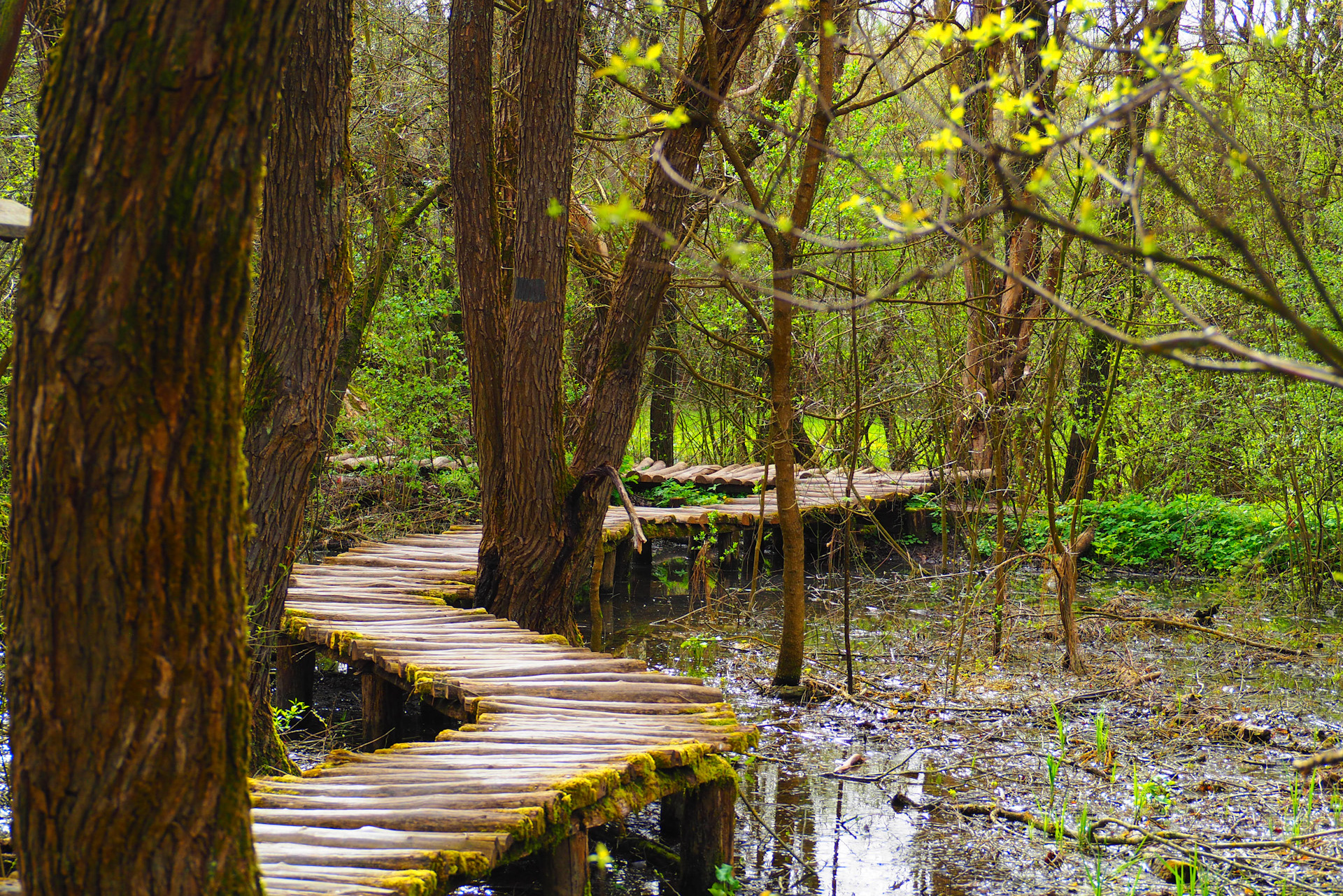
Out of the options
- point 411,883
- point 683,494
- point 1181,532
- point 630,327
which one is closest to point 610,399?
point 630,327

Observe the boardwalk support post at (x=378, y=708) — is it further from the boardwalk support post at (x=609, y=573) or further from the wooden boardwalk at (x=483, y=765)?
the boardwalk support post at (x=609, y=573)

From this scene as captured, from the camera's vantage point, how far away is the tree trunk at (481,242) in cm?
681

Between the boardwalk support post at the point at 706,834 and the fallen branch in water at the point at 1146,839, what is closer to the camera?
the fallen branch in water at the point at 1146,839

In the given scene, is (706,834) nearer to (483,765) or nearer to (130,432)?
(483,765)

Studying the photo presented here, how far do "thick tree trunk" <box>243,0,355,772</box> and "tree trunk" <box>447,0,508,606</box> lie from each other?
2.24 meters

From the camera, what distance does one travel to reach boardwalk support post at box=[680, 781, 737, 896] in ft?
14.7

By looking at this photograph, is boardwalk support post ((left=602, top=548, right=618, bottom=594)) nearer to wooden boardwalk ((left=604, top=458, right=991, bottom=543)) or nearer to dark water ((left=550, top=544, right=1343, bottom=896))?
dark water ((left=550, top=544, right=1343, bottom=896))

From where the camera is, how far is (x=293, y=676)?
6.84 metres

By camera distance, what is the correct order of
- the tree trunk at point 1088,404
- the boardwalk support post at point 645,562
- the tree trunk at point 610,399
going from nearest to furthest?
the tree trunk at point 610,399 < the tree trunk at point 1088,404 < the boardwalk support post at point 645,562

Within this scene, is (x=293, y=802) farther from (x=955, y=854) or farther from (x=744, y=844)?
(x=955, y=854)

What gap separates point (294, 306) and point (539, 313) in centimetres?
216

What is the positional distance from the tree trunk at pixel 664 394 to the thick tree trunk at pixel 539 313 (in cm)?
620

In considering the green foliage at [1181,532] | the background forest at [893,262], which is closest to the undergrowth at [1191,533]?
the green foliage at [1181,532]

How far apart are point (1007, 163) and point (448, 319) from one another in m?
7.70
